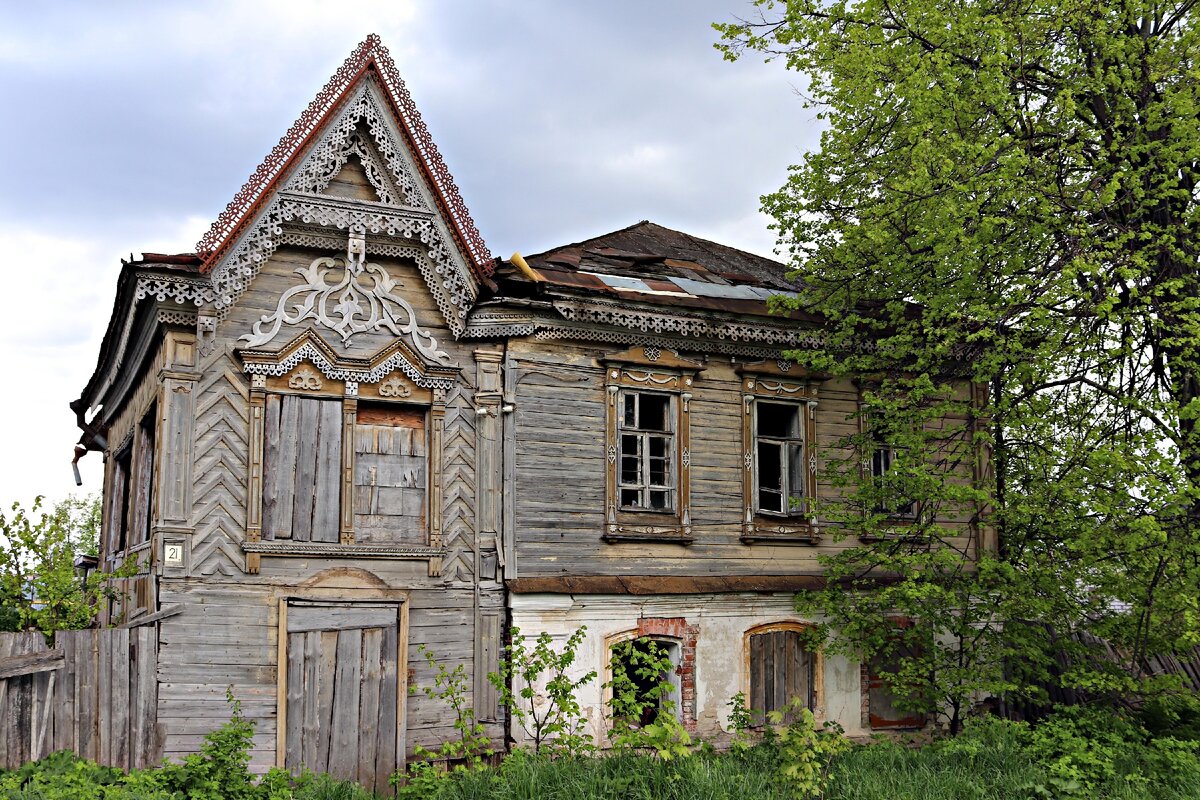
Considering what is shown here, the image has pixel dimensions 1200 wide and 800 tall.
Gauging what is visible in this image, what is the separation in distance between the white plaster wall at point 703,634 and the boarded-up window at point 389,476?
1.55 metres

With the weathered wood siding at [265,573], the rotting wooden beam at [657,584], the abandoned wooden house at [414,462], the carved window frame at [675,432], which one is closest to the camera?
the weathered wood siding at [265,573]

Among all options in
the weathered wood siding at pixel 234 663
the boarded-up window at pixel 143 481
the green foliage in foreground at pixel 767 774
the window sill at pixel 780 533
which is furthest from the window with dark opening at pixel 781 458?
the boarded-up window at pixel 143 481

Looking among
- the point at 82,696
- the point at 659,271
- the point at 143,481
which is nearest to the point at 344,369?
the point at 143,481

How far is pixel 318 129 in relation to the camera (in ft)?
40.0

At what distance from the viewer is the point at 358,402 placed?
1243 centimetres

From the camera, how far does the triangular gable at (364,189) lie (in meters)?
11.8

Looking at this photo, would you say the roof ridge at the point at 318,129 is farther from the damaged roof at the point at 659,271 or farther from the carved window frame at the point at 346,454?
the carved window frame at the point at 346,454

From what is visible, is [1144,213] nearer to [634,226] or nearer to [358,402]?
[634,226]

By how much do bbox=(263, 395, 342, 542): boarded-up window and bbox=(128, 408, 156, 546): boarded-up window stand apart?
201 centimetres

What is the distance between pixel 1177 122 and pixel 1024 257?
2216 mm

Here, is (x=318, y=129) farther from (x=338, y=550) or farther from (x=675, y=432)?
(x=675, y=432)

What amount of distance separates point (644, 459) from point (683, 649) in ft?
8.02

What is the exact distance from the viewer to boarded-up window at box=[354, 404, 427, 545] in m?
12.3

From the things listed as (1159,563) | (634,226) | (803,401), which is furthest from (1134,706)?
(634,226)
